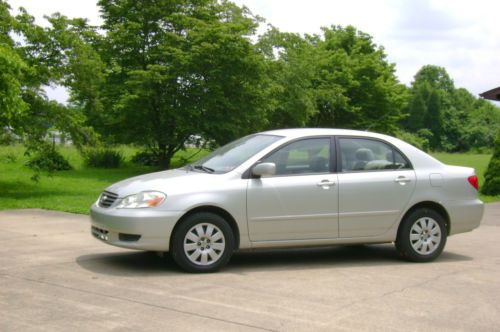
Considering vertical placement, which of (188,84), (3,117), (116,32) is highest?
(116,32)

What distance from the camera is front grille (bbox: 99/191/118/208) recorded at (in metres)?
8.11

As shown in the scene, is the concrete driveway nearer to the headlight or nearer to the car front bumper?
the car front bumper

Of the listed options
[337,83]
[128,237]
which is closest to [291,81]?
[337,83]

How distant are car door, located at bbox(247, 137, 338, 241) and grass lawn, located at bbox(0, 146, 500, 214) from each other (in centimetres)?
661

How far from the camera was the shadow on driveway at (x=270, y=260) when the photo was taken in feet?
26.7

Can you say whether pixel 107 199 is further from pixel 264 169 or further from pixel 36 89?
pixel 36 89

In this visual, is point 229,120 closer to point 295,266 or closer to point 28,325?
point 295,266

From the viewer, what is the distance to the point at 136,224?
767 cm

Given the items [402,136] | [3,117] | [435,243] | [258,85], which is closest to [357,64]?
[402,136]

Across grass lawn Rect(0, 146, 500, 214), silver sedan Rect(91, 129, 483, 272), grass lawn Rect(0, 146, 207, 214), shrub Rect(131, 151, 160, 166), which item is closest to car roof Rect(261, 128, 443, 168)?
silver sedan Rect(91, 129, 483, 272)

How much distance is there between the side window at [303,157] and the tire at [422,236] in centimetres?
130

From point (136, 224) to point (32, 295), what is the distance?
4.69 ft

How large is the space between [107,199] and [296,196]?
7.31 ft

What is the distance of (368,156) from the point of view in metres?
8.88
